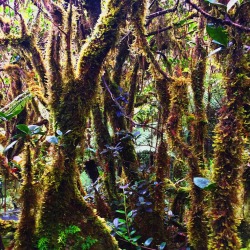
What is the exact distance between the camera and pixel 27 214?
1.59 meters

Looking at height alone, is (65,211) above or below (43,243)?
above

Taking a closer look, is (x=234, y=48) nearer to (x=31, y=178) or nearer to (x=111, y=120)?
(x=31, y=178)

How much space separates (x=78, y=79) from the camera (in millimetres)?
1740

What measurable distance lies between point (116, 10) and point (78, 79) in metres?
0.49

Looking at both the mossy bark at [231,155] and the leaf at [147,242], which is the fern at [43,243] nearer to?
the leaf at [147,242]

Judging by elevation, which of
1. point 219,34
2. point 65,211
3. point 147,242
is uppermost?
point 219,34

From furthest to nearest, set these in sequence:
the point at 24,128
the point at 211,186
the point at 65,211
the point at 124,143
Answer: the point at 124,143 < the point at 65,211 < the point at 24,128 < the point at 211,186

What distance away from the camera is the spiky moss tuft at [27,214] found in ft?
5.19

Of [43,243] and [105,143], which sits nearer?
[43,243]

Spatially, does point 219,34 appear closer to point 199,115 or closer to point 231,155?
point 231,155

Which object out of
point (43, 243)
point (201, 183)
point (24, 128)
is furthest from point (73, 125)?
point (201, 183)

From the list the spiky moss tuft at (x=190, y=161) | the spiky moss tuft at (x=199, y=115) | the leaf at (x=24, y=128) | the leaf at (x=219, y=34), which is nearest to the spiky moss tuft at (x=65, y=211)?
the leaf at (x=24, y=128)

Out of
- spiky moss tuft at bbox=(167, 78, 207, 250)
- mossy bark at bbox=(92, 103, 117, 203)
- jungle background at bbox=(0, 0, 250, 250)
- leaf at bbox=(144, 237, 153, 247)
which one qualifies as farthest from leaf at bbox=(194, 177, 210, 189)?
mossy bark at bbox=(92, 103, 117, 203)

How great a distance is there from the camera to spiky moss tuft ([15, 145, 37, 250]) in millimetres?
1581
